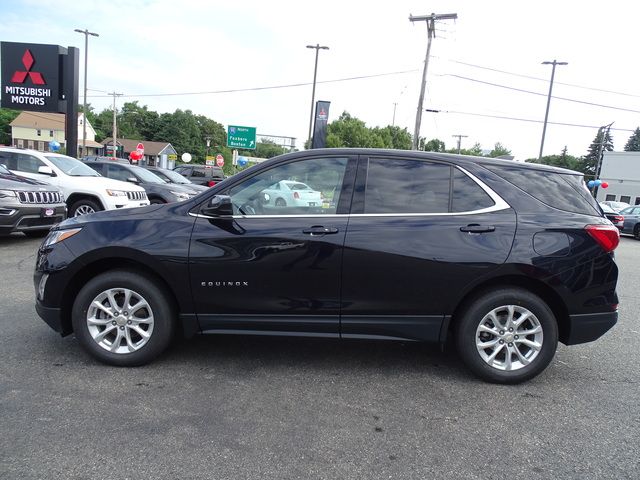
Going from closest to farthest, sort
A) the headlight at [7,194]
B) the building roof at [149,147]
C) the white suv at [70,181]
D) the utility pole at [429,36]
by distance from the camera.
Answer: the headlight at [7,194] → the white suv at [70,181] → the utility pole at [429,36] → the building roof at [149,147]

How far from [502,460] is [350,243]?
171cm

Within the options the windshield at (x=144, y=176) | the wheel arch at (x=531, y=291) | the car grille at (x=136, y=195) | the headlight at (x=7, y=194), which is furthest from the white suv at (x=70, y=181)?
the wheel arch at (x=531, y=291)

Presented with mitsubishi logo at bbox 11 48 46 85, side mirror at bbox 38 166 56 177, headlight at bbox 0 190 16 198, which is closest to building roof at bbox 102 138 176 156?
mitsubishi logo at bbox 11 48 46 85

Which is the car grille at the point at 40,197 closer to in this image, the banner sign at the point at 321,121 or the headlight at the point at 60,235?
the headlight at the point at 60,235

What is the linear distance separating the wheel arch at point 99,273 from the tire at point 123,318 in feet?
0.13

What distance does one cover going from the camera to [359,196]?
364cm

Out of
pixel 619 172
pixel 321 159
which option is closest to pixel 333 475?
pixel 321 159

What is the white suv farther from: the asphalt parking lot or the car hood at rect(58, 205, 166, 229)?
the car hood at rect(58, 205, 166, 229)

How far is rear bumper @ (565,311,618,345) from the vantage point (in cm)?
360

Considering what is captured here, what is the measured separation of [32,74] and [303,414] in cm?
1729

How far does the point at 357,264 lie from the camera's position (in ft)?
11.5

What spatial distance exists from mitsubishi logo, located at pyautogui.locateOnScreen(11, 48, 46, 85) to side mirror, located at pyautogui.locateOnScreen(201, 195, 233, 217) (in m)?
15.6

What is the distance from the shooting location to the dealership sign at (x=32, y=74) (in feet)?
51.0

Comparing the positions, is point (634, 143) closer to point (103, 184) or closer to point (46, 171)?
point (103, 184)
